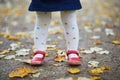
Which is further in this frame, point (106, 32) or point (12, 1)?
point (12, 1)

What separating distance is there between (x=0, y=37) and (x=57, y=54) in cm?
134

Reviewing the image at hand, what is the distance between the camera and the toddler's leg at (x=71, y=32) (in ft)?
9.14

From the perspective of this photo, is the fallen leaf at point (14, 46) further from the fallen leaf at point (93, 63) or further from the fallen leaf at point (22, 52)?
the fallen leaf at point (93, 63)

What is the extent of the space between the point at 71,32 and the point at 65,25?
10 centimetres

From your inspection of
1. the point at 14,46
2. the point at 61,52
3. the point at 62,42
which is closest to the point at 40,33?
the point at 61,52

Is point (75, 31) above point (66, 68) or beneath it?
above

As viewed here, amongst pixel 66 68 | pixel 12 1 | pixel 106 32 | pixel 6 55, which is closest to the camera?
pixel 66 68

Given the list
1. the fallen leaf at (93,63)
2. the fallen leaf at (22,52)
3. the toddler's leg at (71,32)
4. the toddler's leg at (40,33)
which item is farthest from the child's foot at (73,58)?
the fallen leaf at (22,52)

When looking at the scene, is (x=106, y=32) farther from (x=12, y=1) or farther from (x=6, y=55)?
(x=12, y=1)

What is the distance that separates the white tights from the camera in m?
2.80

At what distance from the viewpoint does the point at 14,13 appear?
6805mm

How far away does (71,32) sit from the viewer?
2.83 metres

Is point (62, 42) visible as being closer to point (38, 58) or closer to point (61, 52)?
point (61, 52)

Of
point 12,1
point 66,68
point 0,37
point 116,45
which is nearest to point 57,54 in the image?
point 66,68
